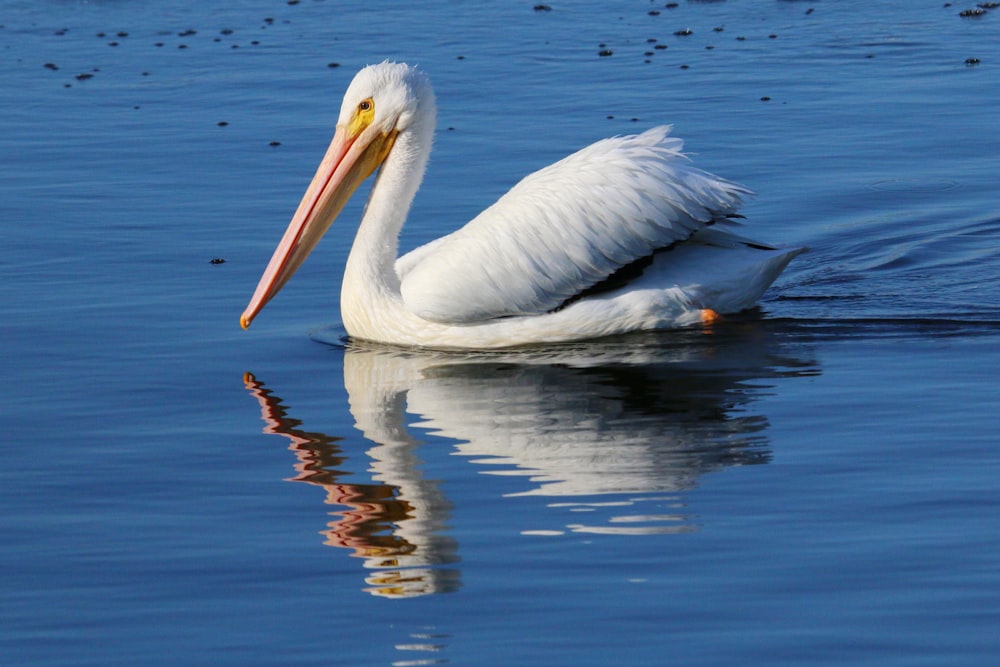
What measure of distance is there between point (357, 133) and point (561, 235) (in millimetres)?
989

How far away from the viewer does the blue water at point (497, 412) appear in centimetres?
395

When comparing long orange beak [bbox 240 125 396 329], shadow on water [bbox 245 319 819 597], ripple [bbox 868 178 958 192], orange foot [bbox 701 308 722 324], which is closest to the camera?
shadow on water [bbox 245 319 819 597]

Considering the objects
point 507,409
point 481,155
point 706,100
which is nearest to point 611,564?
point 507,409

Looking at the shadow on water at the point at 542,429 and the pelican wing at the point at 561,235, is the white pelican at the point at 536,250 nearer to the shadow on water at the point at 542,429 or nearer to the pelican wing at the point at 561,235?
the pelican wing at the point at 561,235

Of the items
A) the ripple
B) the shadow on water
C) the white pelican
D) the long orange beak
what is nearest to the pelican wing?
the white pelican

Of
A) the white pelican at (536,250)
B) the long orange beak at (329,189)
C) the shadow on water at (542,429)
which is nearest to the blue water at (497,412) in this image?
the shadow on water at (542,429)

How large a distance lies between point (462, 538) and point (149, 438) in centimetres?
147

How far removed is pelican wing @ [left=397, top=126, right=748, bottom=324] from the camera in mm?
6555

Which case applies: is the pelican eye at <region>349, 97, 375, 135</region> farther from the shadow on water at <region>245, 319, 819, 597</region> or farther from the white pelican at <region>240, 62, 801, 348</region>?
the shadow on water at <region>245, 319, 819, 597</region>

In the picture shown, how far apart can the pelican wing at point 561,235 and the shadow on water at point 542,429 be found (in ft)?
0.72

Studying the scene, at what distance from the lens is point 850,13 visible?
13367 millimetres

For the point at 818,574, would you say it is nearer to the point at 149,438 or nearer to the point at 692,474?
the point at 692,474

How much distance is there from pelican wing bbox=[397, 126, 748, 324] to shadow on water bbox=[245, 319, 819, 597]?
0.22 m

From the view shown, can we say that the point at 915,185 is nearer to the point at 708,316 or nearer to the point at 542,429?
the point at 708,316
